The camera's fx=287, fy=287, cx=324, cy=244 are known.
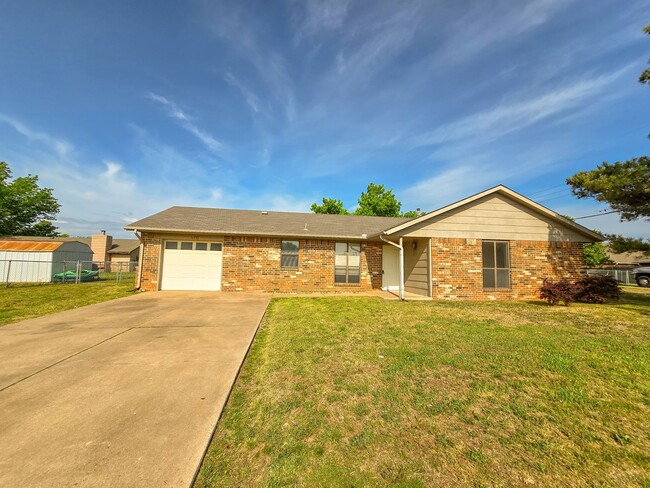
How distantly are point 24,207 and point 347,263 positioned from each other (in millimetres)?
40146

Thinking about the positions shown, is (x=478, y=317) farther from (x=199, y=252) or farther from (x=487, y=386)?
(x=199, y=252)

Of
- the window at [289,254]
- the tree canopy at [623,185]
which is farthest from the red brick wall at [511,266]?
the window at [289,254]

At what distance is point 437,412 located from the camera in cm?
285

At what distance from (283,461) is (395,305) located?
7.63 metres

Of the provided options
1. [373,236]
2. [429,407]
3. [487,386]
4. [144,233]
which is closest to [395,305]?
[373,236]

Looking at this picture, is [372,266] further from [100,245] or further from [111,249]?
[111,249]

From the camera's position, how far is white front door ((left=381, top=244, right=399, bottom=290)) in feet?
45.5

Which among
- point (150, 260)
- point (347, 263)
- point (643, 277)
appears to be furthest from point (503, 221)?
point (643, 277)

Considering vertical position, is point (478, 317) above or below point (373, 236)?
below

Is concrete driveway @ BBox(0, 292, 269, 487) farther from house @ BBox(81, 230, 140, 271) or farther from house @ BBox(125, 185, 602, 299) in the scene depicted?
house @ BBox(81, 230, 140, 271)

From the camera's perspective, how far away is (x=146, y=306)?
8.58 meters

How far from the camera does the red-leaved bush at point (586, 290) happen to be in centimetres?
966

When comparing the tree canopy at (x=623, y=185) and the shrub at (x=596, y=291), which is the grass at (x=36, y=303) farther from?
the tree canopy at (x=623, y=185)

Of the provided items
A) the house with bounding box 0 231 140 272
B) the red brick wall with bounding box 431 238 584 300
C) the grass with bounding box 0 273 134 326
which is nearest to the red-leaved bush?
the red brick wall with bounding box 431 238 584 300
